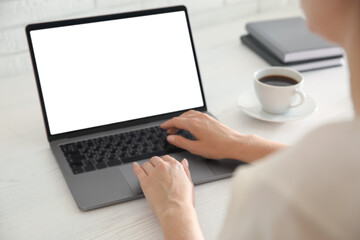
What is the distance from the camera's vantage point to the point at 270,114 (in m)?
1.19

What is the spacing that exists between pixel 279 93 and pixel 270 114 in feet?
0.20

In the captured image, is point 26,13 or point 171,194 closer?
point 171,194

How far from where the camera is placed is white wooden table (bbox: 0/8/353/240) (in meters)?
0.87

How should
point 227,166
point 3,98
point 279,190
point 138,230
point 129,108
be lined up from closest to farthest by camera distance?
point 279,190, point 138,230, point 227,166, point 129,108, point 3,98

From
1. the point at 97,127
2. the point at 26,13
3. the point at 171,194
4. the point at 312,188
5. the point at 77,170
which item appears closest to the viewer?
the point at 312,188

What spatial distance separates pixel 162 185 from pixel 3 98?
0.56m

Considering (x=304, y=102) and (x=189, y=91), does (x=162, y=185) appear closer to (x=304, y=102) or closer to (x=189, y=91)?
(x=189, y=91)

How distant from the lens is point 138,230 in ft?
2.87

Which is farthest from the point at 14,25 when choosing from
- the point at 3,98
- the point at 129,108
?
the point at 129,108

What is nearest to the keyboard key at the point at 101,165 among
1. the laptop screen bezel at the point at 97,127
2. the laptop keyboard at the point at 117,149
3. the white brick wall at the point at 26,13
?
the laptop keyboard at the point at 117,149

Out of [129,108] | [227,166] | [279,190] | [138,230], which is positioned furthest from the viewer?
[129,108]

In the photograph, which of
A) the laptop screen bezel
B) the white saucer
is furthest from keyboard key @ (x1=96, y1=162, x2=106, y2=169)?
the white saucer

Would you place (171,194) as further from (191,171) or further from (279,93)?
(279,93)

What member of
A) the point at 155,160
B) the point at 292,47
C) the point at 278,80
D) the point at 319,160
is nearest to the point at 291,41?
the point at 292,47
